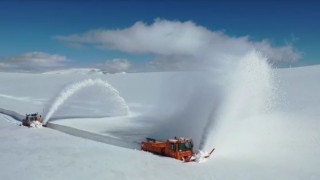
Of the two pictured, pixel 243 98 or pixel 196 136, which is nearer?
pixel 196 136

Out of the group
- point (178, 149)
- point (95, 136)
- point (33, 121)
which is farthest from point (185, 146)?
point (33, 121)

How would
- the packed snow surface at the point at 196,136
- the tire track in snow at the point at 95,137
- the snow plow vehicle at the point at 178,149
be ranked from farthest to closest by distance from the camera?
the tire track in snow at the point at 95,137
the snow plow vehicle at the point at 178,149
the packed snow surface at the point at 196,136

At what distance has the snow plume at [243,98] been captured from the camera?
32.8 meters

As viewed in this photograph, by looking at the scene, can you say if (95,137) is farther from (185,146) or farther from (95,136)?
(185,146)

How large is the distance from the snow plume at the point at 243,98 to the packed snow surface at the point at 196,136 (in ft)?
0.30

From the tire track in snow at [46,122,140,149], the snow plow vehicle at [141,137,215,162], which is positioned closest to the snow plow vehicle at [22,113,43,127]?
the tire track in snow at [46,122,140,149]

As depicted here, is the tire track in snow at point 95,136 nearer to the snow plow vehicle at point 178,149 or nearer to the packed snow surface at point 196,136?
the packed snow surface at point 196,136

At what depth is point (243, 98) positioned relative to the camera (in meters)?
37.5

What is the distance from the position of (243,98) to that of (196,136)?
7.59 m

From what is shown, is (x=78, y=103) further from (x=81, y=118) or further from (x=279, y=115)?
(x=279, y=115)

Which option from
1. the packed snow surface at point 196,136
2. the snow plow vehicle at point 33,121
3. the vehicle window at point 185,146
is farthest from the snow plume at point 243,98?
the snow plow vehicle at point 33,121

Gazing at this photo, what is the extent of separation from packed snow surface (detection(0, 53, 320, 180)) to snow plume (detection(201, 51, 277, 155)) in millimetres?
92

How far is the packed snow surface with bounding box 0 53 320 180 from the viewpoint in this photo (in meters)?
22.8

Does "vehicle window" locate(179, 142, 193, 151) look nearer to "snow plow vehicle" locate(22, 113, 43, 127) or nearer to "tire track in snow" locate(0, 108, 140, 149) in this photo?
"tire track in snow" locate(0, 108, 140, 149)
